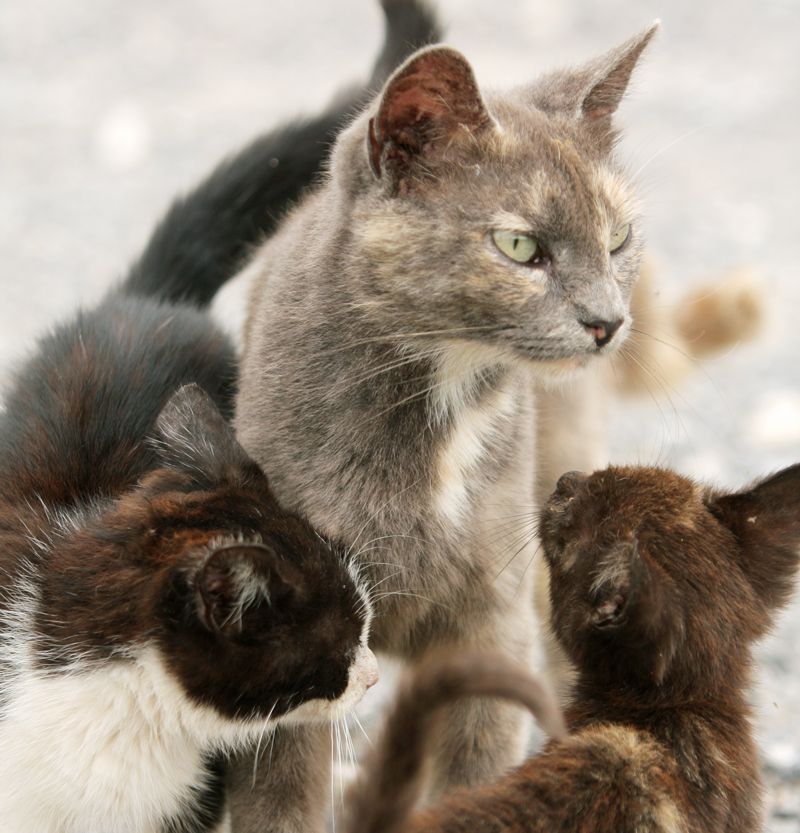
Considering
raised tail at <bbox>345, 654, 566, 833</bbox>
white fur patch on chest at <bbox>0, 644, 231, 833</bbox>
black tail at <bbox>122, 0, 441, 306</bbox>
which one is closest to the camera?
raised tail at <bbox>345, 654, 566, 833</bbox>

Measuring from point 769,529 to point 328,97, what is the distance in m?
3.01

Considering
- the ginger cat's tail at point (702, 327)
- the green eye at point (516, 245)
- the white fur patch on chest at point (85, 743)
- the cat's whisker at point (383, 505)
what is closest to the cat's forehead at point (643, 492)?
the cat's whisker at point (383, 505)

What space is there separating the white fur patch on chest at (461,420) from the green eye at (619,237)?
Answer: 1.12 feet

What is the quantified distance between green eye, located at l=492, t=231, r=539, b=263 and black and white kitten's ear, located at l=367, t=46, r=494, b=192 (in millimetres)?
214

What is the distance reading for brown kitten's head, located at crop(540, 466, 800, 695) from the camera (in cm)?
223

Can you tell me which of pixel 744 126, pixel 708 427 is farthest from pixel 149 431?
pixel 744 126

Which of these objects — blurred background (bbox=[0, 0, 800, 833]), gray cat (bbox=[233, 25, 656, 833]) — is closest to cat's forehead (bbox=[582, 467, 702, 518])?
gray cat (bbox=[233, 25, 656, 833])

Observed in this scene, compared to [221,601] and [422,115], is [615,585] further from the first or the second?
Result: [422,115]

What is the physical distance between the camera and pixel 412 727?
6.01 ft

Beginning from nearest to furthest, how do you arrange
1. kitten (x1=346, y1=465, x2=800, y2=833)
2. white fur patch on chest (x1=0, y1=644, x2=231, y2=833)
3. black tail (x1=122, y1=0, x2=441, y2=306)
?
1. kitten (x1=346, y1=465, x2=800, y2=833)
2. white fur patch on chest (x1=0, y1=644, x2=231, y2=833)
3. black tail (x1=122, y1=0, x2=441, y2=306)

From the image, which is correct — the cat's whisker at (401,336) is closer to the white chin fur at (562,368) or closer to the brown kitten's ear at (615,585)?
the white chin fur at (562,368)

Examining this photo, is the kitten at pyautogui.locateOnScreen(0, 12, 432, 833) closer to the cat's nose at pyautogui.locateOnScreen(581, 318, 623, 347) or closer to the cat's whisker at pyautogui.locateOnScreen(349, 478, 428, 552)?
the cat's whisker at pyautogui.locateOnScreen(349, 478, 428, 552)

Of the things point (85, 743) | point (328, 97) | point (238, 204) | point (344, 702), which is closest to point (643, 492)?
point (344, 702)

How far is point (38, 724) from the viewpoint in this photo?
7.78ft
